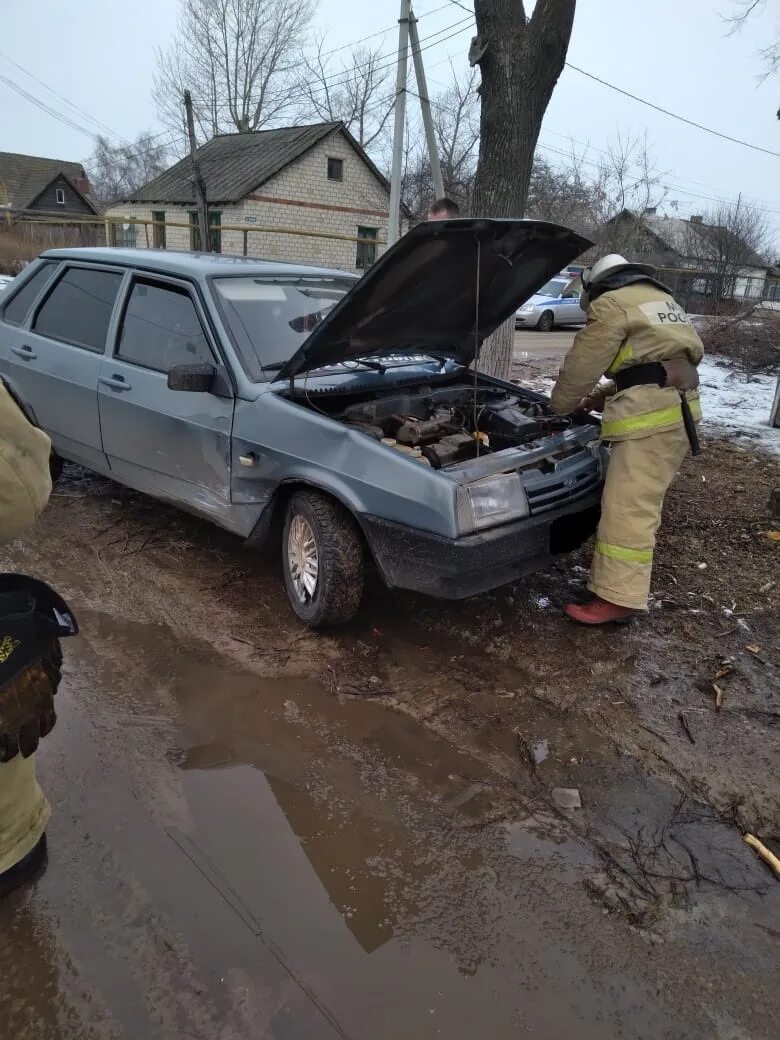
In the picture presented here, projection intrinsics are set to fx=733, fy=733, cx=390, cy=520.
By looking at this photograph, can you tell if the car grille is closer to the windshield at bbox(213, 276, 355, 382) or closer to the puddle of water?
the puddle of water

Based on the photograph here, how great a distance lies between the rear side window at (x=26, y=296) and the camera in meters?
4.88

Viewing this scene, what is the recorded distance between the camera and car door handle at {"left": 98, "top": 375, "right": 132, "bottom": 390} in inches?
162

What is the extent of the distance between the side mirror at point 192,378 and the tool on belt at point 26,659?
1724 mm

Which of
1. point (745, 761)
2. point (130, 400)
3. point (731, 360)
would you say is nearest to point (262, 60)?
point (731, 360)

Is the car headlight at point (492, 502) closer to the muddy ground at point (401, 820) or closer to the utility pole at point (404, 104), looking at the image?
the muddy ground at point (401, 820)

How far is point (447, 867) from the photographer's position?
7.31 ft

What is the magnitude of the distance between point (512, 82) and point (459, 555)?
458 centimetres

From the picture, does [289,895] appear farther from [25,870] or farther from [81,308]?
[81,308]

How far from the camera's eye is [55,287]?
15.6 feet

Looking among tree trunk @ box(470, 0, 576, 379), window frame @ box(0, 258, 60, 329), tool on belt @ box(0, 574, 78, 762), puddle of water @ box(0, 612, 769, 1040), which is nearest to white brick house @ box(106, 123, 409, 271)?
tree trunk @ box(470, 0, 576, 379)

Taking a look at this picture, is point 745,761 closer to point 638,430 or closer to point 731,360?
point 638,430

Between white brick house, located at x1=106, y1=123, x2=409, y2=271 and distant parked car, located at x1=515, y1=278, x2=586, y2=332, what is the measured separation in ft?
26.8

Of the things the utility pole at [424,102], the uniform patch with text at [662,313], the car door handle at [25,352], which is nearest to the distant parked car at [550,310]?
the utility pole at [424,102]

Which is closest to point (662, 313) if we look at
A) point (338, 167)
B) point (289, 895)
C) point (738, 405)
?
point (289, 895)
